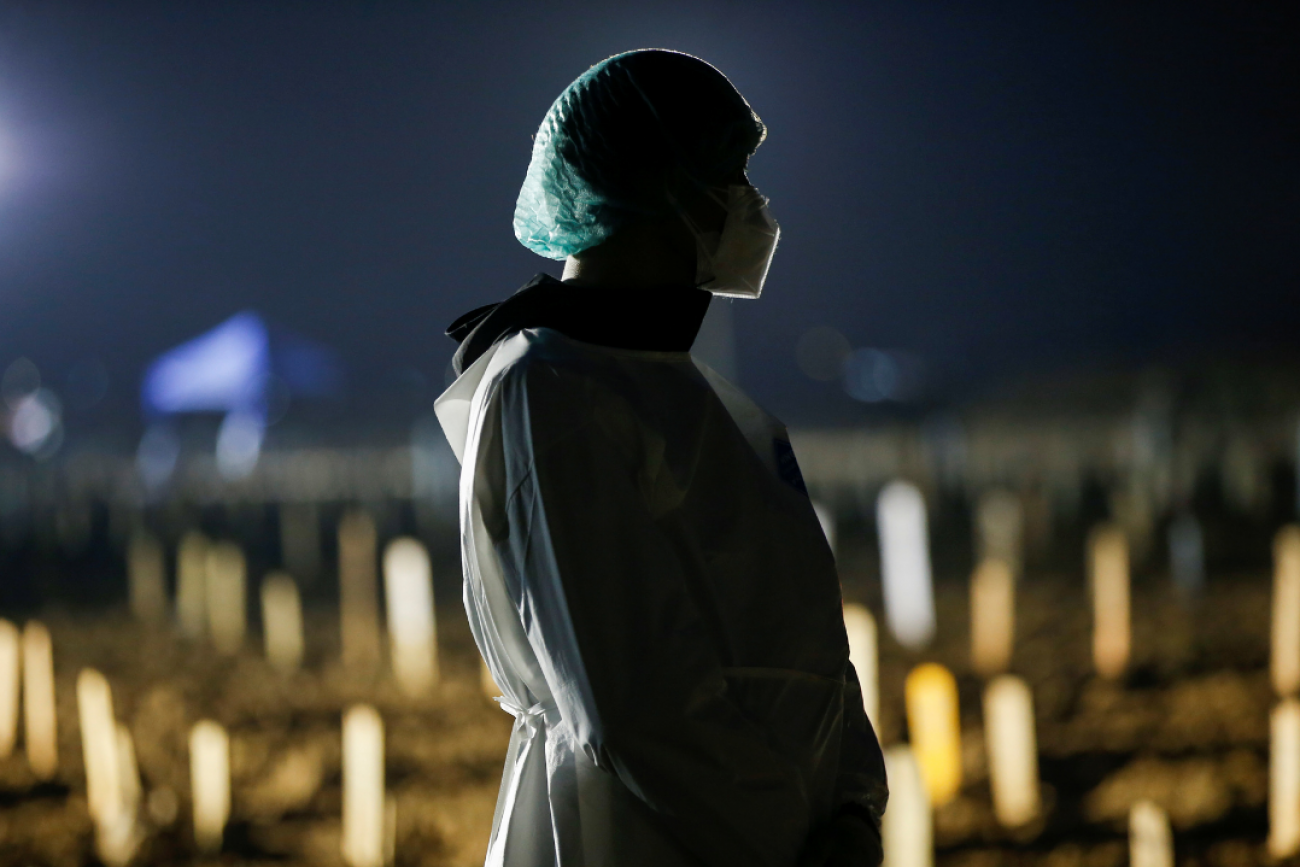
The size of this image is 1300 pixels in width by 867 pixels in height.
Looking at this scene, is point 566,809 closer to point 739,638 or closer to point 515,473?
point 739,638

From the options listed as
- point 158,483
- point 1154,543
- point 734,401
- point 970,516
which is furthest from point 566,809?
point 158,483

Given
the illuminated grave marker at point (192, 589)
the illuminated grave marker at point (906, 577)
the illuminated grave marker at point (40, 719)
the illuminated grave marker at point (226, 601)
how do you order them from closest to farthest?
the illuminated grave marker at point (40, 719), the illuminated grave marker at point (906, 577), the illuminated grave marker at point (226, 601), the illuminated grave marker at point (192, 589)

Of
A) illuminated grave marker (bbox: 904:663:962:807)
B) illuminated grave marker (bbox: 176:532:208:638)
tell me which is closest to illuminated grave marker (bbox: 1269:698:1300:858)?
illuminated grave marker (bbox: 904:663:962:807)

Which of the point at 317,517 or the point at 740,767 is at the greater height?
the point at 740,767

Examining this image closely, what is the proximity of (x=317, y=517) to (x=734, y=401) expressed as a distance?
85.2 feet

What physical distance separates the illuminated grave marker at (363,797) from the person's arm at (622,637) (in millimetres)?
3694

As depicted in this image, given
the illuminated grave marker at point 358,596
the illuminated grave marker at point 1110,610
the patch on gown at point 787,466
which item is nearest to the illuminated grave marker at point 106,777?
the illuminated grave marker at point 358,596

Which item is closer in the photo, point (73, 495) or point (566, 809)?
point (566, 809)

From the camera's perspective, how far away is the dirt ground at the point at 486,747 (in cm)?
488

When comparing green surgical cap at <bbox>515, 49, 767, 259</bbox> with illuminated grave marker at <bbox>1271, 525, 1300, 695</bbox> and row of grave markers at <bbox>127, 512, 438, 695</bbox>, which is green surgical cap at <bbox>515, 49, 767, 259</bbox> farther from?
row of grave markers at <bbox>127, 512, 438, 695</bbox>

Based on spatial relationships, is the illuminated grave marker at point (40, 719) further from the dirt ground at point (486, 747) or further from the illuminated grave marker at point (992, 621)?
the illuminated grave marker at point (992, 621)

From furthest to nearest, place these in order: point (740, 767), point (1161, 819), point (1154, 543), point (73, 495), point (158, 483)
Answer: point (158, 483), point (73, 495), point (1154, 543), point (1161, 819), point (740, 767)

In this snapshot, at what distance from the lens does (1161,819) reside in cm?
429

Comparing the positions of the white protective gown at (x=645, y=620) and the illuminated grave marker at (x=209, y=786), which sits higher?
the white protective gown at (x=645, y=620)
